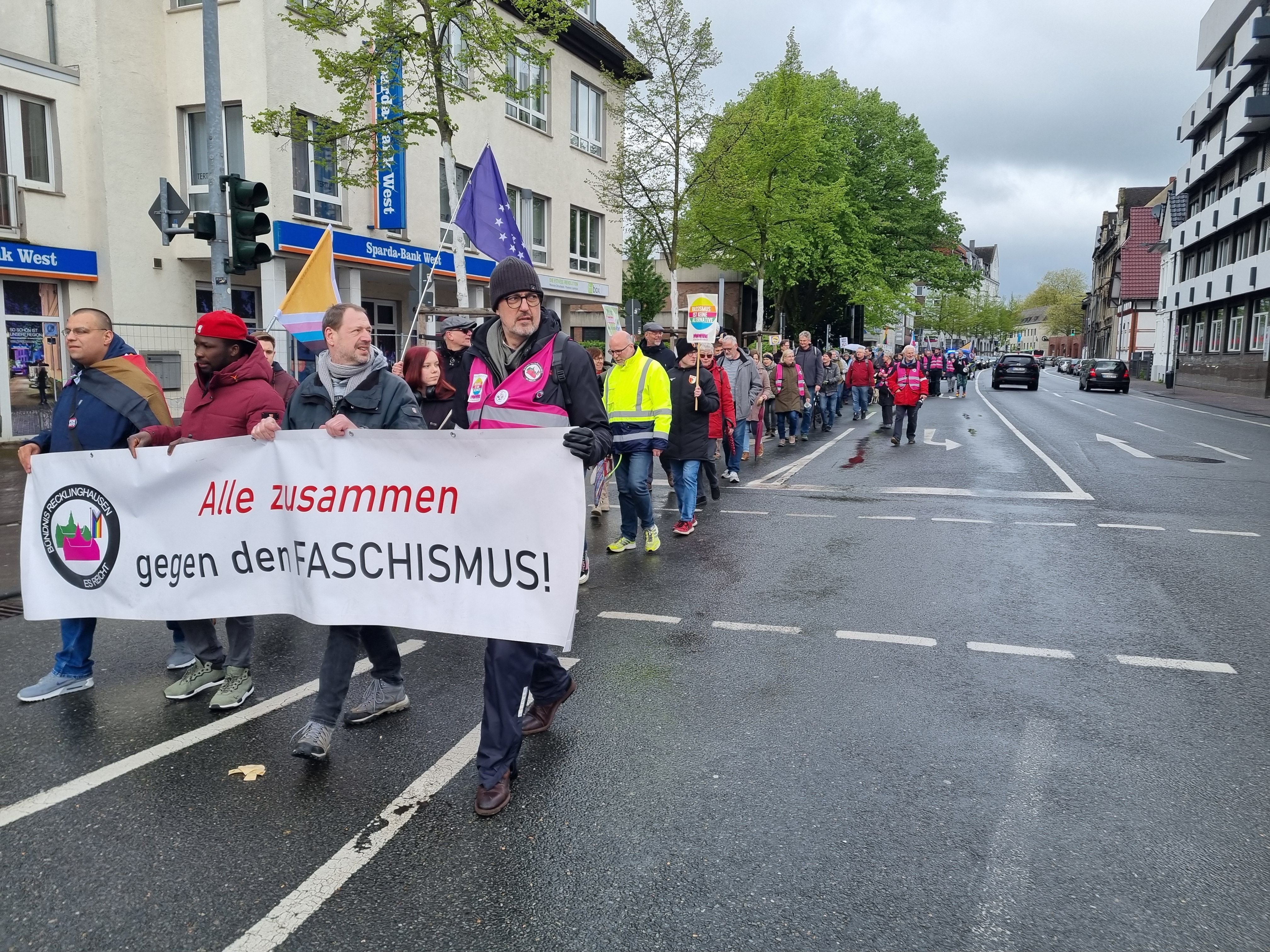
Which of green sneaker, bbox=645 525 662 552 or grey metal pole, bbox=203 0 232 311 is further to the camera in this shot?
grey metal pole, bbox=203 0 232 311

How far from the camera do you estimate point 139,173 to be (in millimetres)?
17812

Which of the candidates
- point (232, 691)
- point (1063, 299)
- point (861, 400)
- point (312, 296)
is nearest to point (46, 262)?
point (312, 296)

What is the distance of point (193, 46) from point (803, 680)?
18.7 metres

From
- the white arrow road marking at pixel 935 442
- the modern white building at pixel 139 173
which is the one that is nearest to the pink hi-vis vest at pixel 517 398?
the modern white building at pixel 139 173

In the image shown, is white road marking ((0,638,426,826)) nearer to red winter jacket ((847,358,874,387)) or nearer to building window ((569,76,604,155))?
red winter jacket ((847,358,874,387))

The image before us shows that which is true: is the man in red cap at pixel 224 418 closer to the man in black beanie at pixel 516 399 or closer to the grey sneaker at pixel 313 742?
the grey sneaker at pixel 313 742

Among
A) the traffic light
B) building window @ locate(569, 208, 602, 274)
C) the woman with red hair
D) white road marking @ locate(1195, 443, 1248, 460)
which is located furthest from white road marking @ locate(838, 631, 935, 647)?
building window @ locate(569, 208, 602, 274)

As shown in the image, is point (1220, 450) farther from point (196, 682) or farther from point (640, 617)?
point (196, 682)

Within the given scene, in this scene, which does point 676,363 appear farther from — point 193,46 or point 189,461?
point 193,46

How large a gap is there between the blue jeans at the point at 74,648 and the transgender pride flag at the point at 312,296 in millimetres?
3108

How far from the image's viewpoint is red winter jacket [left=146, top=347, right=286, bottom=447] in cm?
473

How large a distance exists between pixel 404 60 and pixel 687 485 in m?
9.69

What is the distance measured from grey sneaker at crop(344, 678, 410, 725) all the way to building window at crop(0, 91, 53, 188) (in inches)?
647

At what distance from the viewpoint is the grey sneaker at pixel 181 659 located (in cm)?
528
